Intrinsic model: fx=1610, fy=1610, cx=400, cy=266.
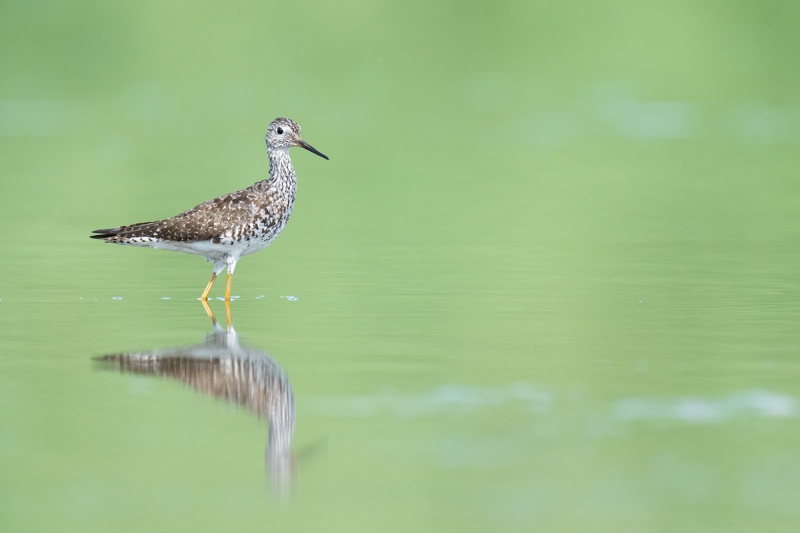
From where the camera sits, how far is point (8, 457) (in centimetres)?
998

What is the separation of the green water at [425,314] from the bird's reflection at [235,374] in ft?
0.25

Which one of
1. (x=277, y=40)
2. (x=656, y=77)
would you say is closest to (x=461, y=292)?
(x=656, y=77)

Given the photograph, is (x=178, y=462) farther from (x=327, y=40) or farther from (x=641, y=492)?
(x=327, y=40)

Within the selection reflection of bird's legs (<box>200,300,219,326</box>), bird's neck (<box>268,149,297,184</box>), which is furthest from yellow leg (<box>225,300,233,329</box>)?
bird's neck (<box>268,149,297,184</box>)

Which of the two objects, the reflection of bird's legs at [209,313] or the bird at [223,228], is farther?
the bird at [223,228]

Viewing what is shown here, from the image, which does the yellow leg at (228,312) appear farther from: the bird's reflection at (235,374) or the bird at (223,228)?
the bird's reflection at (235,374)

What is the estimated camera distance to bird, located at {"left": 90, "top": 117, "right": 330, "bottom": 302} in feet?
54.4

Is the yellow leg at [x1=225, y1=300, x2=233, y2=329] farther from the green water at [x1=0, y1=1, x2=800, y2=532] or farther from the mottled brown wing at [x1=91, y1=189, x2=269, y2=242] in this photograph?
the mottled brown wing at [x1=91, y1=189, x2=269, y2=242]

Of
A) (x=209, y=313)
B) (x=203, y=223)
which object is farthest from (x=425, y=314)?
(x=203, y=223)

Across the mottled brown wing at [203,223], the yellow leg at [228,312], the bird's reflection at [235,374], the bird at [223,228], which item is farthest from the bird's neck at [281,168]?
the bird's reflection at [235,374]

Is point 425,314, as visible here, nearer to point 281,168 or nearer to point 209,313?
point 209,313

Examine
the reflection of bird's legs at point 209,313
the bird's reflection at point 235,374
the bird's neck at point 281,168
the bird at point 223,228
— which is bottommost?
the bird's reflection at point 235,374

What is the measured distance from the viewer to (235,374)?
12.2 meters

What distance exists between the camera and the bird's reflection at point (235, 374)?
34.2 feet
